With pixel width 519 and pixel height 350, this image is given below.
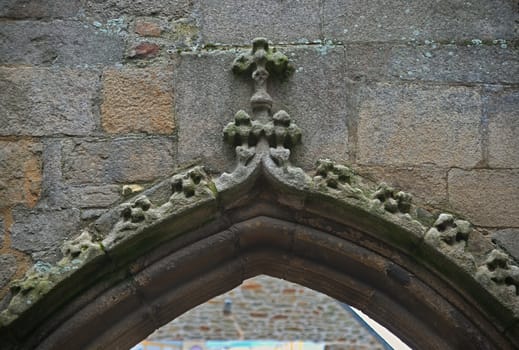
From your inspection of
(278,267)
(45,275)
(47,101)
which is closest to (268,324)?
(278,267)

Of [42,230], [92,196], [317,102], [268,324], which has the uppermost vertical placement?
[268,324]

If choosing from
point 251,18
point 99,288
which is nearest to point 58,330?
point 99,288

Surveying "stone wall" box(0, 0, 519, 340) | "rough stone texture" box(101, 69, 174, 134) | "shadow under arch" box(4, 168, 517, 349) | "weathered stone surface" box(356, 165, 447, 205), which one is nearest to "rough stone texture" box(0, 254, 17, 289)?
→ "stone wall" box(0, 0, 519, 340)

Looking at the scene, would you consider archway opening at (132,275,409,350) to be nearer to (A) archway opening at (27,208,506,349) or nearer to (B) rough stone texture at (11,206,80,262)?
(A) archway opening at (27,208,506,349)

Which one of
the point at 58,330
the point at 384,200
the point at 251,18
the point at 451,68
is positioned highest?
the point at 251,18

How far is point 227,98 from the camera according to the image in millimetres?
5367

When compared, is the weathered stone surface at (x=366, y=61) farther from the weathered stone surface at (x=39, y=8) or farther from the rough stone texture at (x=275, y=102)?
the weathered stone surface at (x=39, y=8)

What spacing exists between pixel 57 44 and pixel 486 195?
1812mm

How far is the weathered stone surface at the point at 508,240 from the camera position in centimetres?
511

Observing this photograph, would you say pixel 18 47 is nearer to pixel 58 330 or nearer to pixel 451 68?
pixel 58 330

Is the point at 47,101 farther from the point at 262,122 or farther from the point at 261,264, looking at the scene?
the point at 261,264

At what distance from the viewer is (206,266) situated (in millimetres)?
5242

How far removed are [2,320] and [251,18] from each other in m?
1.62

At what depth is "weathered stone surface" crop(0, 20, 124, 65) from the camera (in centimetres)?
544
